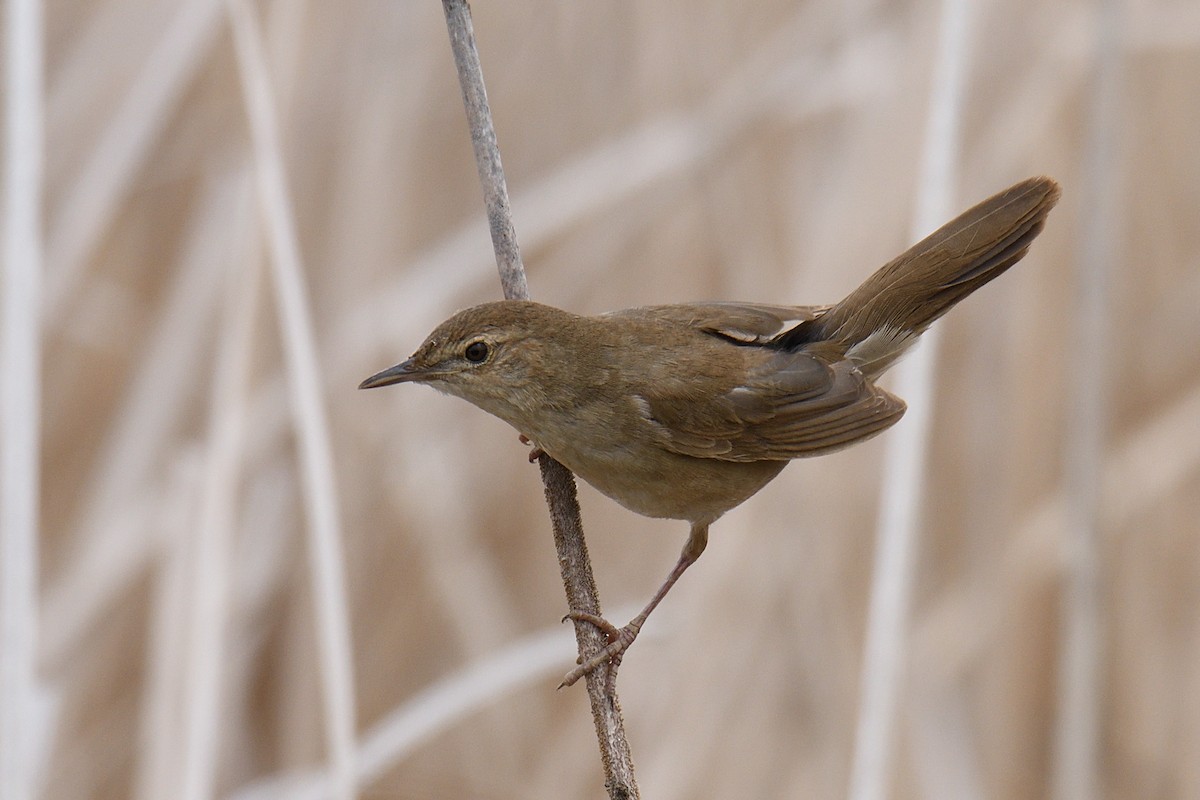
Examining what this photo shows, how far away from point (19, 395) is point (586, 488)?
1757mm

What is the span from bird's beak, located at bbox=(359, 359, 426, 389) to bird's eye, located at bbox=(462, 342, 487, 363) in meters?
0.08

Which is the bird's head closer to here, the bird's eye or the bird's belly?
the bird's eye

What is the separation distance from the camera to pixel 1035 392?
300cm

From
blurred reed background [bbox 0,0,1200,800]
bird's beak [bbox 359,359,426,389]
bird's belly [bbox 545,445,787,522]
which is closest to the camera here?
bird's beak [bbox 359,359,426,389]

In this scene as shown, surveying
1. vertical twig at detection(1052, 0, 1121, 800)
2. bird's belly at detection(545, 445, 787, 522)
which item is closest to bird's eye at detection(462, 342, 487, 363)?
bird's belly at detection(545, 445, 787, 522)

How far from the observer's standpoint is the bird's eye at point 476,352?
200cm

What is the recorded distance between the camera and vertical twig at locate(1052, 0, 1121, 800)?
2205mm

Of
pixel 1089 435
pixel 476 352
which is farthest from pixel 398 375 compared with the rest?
pixel 1089 435

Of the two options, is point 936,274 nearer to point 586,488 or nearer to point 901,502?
point 901,502

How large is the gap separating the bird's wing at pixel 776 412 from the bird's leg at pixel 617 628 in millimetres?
233

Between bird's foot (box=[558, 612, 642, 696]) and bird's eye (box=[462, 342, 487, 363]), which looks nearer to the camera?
bird's foot (box=[558, 612, 642, 696])

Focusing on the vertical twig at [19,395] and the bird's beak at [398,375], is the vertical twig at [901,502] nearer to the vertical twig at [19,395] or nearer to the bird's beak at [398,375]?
the bird's beak at [398,375]

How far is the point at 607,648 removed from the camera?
5.89 ft

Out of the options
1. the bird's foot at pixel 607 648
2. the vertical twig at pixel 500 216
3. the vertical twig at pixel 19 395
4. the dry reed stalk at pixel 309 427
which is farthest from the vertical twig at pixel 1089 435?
the vertical twig at pixel 19 395
